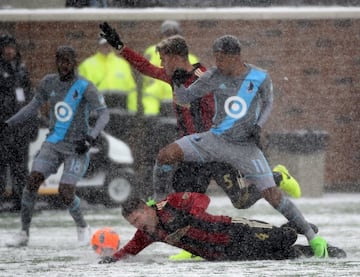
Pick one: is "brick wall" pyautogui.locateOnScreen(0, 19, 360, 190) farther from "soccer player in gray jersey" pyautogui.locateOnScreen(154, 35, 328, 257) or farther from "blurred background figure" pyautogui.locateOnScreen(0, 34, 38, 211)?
"soccer player in gray jersey" pyautogui.locateOnScreen(154, 35, 328, 257)

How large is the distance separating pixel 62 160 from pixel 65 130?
1.07 feet

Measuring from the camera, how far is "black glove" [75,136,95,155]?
13.7 metres

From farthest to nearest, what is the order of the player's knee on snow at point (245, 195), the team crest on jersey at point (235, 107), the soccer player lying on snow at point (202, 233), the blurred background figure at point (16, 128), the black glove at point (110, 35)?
1. the blurred background figure at point (16, 128)
2. the player's knee on snow at point (245, 195)
3. the black glove at point (110, 35)
4. the team crest on jersey at point (235, 107)
5. the soccer player lying on snow at point (202, 233)

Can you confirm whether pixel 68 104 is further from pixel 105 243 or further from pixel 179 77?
pixel 179 77

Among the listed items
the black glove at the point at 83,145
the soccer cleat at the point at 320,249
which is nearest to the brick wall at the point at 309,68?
the black glove at the point at 83,145

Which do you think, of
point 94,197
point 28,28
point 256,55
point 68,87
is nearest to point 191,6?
point 256,55

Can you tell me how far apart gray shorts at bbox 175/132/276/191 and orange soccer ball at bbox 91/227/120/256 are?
3.75 feet

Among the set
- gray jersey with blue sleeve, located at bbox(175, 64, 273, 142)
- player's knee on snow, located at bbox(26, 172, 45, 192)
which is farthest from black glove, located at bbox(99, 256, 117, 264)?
player's knee on snow, located at bbox(26, 172, 45, 192)

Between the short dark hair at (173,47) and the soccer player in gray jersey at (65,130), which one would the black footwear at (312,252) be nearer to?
the short dark hair at (173,47)

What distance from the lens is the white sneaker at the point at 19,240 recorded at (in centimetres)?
1366

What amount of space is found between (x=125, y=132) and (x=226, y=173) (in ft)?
21.9

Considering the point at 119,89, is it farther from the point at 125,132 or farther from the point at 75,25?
the point at 75,25

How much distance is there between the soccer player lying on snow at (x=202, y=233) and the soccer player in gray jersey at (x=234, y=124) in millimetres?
510

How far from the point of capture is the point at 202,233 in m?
11.3
